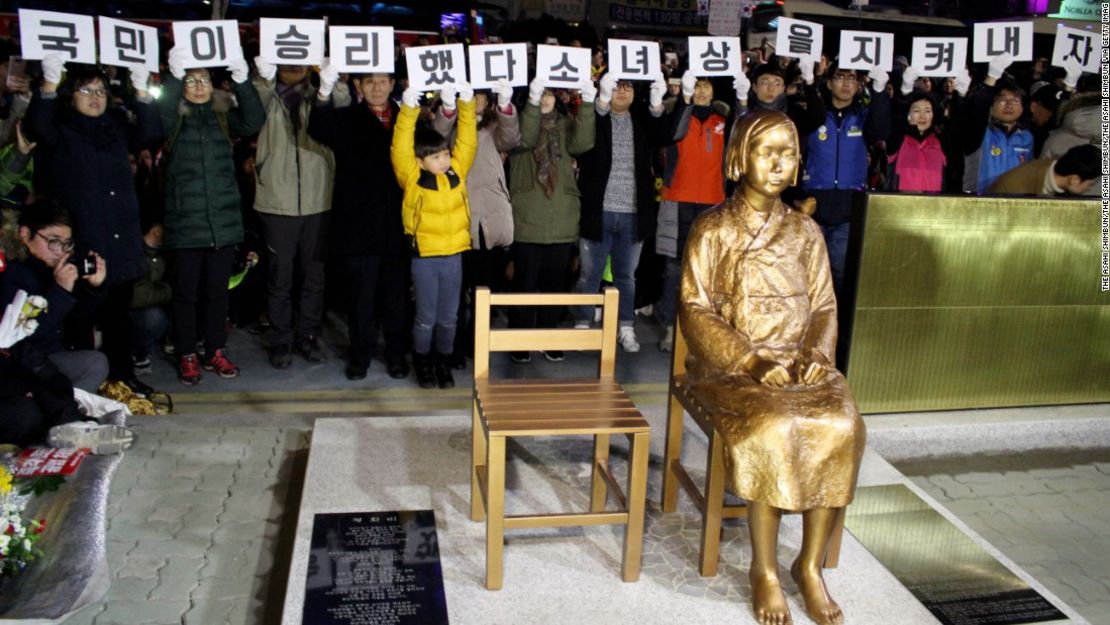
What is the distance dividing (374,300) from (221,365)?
946 millimetres

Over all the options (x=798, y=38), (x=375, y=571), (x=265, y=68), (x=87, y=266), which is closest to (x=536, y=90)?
(x=265, y=68)

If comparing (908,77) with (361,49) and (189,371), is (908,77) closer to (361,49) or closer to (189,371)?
(361,49)

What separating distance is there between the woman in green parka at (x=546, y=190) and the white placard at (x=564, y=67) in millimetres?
250

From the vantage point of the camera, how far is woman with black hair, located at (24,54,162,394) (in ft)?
14.6

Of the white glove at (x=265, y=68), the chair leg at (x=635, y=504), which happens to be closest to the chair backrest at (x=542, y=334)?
the chair leg at (x=635, y=504)

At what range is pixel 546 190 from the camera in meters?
5.33

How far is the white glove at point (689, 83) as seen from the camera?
5.19 metres

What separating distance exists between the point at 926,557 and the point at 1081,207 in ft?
8.10

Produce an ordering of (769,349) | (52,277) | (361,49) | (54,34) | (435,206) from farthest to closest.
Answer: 1. (435,206)
2. (361,49)
3. (52,277)
4. (54,34)
5. (769,349)

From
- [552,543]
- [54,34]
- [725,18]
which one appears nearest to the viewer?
[552,543]

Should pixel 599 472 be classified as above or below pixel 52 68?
below

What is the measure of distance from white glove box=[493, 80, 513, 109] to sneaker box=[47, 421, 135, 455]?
250 centimetres

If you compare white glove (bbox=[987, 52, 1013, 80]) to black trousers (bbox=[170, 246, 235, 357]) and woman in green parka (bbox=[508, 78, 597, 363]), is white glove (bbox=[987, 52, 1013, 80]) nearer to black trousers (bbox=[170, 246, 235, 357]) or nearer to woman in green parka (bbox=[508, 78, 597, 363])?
woman in green parka (bbox=[508, 78, 597, 363])

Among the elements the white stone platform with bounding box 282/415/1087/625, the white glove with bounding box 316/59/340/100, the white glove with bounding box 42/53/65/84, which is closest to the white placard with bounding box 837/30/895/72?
the white stone platform with bounding box 282/415/1087/625
